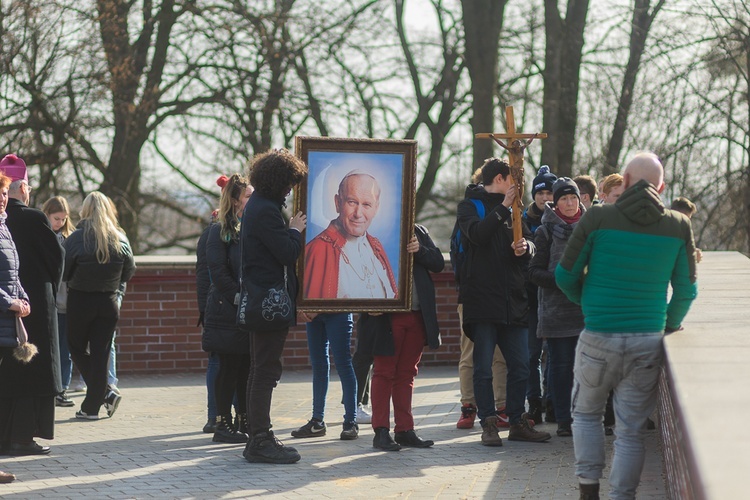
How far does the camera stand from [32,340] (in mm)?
7859

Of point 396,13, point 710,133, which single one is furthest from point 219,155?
point 710,133

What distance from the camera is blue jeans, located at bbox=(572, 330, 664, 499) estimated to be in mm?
5500

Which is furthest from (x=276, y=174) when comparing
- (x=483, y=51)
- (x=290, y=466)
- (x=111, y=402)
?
(x=483, y=51)

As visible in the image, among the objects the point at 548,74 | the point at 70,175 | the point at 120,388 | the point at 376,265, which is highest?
the point at 548,74

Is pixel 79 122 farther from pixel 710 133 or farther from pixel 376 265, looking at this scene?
pixel 376 265

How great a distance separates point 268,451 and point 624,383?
2647 millimetres

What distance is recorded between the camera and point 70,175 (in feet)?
67.7

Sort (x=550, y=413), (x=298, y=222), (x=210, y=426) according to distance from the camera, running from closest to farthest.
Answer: (x=298, y=222)
(x=210, y=426)
(x=550, y=413)

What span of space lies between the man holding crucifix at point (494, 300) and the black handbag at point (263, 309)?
144 cm

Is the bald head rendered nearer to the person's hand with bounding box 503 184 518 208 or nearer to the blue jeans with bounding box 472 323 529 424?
the person's hand with bounding box 503 184 518 208

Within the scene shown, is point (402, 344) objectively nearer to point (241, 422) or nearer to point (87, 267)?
point (241, 422)

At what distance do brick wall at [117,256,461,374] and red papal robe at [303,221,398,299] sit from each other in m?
5.15

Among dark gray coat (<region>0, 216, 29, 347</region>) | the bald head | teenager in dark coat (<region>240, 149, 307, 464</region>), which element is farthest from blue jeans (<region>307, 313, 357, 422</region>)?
the bald head

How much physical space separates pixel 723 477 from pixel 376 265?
5001 millimetres
